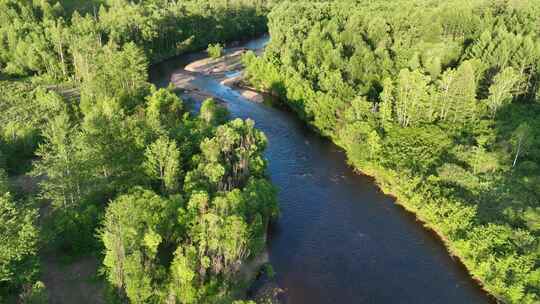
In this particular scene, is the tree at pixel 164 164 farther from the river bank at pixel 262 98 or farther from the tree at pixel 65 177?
the river bank at pixel 262 98

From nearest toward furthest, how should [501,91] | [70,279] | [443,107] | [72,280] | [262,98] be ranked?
[72,280]
[70,279]
[501,91]
[443,107]
[262,98]

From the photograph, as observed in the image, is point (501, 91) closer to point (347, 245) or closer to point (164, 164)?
point (347, 245)

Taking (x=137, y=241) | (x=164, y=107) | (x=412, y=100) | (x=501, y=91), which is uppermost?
(x=501, y=91)

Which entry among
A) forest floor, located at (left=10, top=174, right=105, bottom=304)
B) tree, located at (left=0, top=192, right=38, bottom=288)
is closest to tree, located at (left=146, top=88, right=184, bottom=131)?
forest floor, located at (left=10, top=174, right=105, bottom=304)

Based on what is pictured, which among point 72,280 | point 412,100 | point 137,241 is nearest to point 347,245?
point 137,241

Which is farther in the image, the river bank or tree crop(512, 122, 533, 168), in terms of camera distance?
tree crop(512, 122, 533, 168)

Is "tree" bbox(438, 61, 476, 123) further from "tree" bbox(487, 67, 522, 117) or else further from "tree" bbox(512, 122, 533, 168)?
"tree" bbox(512, 122, 533, 168)

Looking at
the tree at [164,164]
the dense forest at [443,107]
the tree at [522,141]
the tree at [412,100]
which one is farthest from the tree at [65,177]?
the tree at [522,141]
